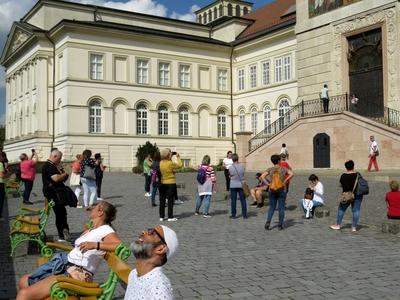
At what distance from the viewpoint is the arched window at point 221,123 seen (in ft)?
169

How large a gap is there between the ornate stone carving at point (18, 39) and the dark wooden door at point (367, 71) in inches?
1258

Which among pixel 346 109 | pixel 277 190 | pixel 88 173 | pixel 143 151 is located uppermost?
pixel 346 109

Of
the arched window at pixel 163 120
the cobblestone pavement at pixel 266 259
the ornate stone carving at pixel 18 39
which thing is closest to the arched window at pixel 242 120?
the arched window at pixel 163 120

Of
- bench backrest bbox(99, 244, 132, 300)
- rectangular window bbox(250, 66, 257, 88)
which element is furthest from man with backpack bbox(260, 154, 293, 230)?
rectangular window bbox(250, 66, 257, 88)

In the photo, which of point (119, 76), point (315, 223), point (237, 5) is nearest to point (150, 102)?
point (119, 76)

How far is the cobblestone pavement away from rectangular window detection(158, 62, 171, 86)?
3392 cm

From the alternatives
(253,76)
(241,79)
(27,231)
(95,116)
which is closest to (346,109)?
(253,76)

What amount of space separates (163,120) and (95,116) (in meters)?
6.37

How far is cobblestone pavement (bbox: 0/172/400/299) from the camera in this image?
272 inches

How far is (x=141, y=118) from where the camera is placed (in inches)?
1850

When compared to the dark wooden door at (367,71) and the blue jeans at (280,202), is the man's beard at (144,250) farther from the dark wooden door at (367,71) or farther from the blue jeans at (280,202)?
the dark wooden door at (367,71)

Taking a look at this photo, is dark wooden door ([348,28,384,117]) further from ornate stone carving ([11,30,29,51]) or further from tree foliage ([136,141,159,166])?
ornate stone carving ([11,30,29,51])

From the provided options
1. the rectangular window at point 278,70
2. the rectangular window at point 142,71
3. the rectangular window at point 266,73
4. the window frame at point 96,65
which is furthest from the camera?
the rectangular window at point 266,73

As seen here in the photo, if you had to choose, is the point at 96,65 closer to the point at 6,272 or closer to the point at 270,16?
the point at 270,16
